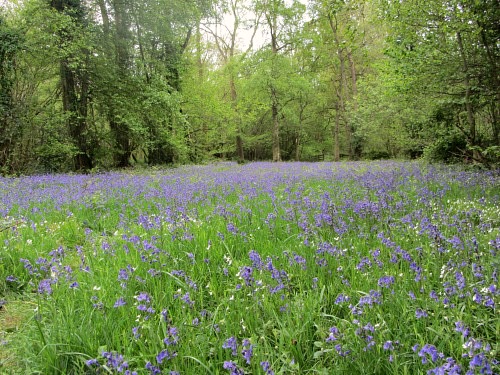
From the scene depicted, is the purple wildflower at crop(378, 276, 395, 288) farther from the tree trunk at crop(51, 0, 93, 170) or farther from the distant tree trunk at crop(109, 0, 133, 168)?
the distant tree trunk at crop(109, 0, 133, 168)

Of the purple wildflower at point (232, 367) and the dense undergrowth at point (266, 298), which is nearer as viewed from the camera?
the purple wildflower at point (232, 367)

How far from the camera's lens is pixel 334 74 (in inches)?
1426

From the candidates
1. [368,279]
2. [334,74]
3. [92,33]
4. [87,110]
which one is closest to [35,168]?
[87,110]

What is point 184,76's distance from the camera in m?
24.9

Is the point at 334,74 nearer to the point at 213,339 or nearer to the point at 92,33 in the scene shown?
the point at 92,33

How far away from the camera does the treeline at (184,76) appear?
848 cm

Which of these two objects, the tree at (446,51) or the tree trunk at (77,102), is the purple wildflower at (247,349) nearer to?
the tree at (446,51)

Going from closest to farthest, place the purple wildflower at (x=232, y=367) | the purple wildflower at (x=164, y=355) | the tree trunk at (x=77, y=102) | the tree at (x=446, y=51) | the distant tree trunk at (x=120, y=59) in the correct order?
the purple wildflower at (x=232, y=367) → the purple wildflower at (x=164, y=355) → the tree at (x=446, y=51) → the tree trunk at (x=77, y=102) → the distant tree trunk at (x=120, y=59)

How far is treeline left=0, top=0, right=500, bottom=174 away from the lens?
27.8 ft

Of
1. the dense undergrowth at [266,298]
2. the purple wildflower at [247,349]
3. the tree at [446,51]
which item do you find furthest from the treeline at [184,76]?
the purple wildflower at [247,349]

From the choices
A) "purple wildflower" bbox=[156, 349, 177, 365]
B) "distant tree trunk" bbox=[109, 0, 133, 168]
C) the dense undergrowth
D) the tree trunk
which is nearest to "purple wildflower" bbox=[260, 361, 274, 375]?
the dense undergrowth

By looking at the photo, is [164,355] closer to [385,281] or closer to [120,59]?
[385,281]

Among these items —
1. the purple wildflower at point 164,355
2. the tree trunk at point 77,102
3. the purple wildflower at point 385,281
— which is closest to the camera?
the purple wildflower at point 164,355

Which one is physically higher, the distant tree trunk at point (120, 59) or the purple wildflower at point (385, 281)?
the distant tree trunk at point (120, 59)
